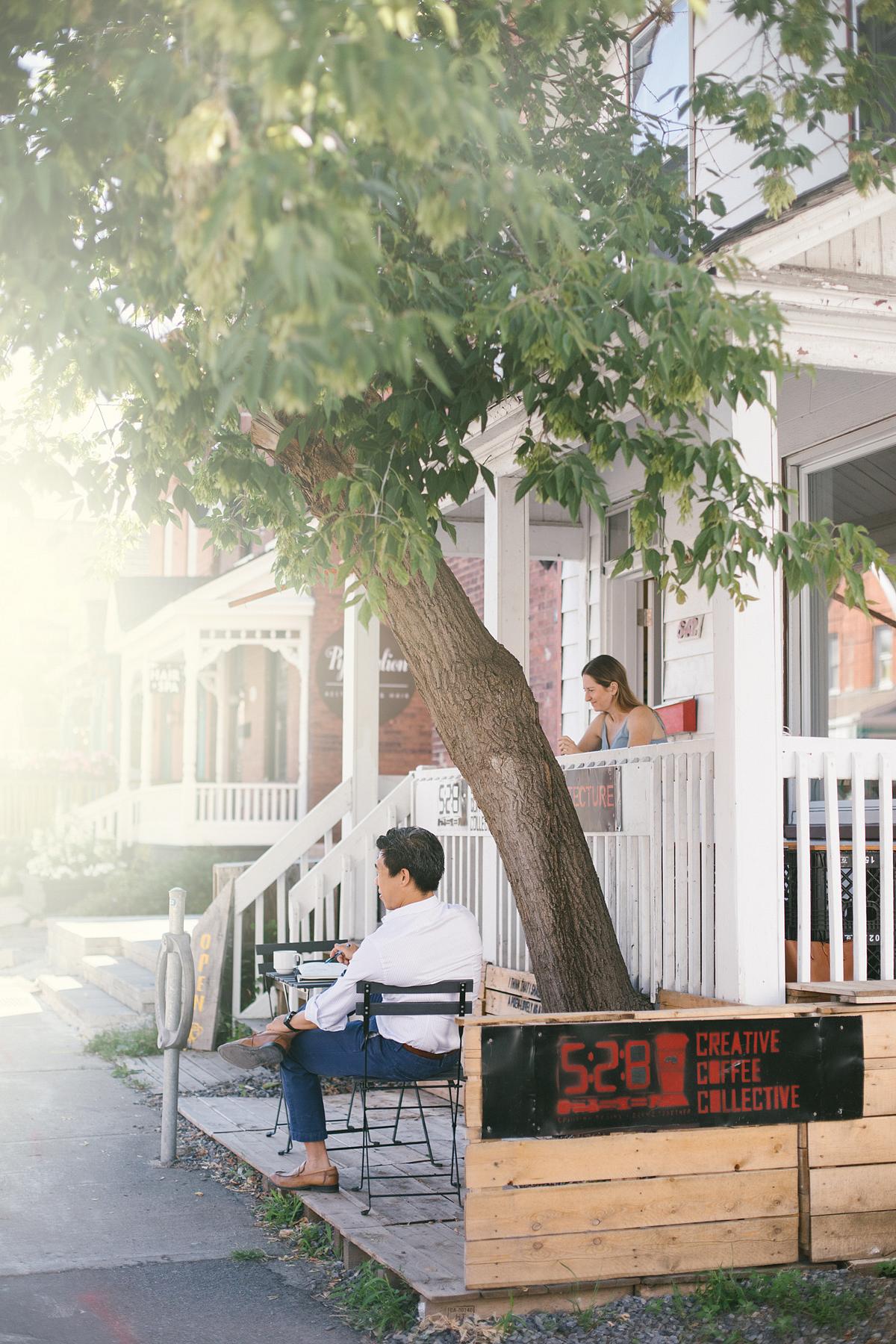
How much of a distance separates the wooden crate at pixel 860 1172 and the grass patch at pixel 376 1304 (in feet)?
4.66

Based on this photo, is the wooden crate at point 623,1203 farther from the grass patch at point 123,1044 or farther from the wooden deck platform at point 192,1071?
the grass patch at point 123,1044

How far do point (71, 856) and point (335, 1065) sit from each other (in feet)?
47.0

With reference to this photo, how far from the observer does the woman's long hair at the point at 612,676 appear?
782cm

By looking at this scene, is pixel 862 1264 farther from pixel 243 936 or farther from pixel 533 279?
pixel 243 936

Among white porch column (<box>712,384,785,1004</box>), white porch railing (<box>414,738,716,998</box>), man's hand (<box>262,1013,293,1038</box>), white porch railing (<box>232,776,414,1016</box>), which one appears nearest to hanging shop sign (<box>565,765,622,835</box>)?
white porch railing (<box>414,738,716,998</box>)

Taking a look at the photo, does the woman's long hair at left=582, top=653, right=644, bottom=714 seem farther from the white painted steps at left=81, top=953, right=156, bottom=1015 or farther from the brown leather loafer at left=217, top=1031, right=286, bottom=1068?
the white painted steps at left=81, top=953, right=156, bottom=1015

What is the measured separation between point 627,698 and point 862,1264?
351 cm

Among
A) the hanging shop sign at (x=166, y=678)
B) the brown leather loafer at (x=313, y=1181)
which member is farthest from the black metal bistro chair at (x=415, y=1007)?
the hanging shop sign at (x=166, y=678)

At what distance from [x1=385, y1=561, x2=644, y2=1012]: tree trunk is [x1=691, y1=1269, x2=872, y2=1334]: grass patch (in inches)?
48.9

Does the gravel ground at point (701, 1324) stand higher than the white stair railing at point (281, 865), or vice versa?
the white stair railing at point (281, 865)

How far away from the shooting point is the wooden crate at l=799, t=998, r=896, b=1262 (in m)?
4.96

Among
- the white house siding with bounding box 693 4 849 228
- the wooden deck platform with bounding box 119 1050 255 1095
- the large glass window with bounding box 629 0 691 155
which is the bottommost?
the wooden deck platform with bounding box 119 1050 255 1095

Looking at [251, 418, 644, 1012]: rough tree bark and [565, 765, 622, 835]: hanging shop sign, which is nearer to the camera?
[251, 418, 644, 1012]: rough tree bark

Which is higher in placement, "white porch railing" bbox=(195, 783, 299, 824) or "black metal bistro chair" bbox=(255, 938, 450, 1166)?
"white porch railing" bbox=(195, 783, 299, 824)
